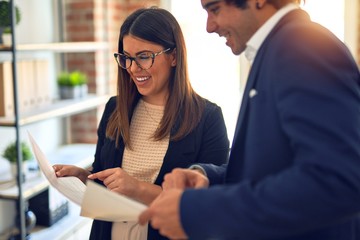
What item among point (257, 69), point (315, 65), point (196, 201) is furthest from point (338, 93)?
point (196, 201)

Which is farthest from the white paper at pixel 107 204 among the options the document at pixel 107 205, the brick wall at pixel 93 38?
the brick wall at pixel 93 38

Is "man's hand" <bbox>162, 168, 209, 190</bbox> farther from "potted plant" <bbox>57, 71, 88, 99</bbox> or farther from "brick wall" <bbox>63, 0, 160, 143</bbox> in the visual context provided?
"brick wall" <bbox>63, 0, 160, 143</bbox>

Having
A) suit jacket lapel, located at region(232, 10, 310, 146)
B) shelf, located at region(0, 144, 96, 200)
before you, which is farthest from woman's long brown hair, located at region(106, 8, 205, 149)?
shelf, located at region(0, 144, 96, 200)

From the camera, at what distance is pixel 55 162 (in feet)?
10.4

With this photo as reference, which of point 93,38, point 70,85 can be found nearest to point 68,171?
point 70,85

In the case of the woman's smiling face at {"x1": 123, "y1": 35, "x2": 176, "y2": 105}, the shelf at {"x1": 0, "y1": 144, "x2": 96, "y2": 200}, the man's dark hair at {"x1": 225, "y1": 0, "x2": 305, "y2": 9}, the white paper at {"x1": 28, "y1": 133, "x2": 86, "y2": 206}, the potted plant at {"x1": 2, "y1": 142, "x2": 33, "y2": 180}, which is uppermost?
the man's dark hair at {"x1": 225, "y1": 0, "x2": 305, "y2": 9}

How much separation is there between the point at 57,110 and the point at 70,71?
84 centimetres

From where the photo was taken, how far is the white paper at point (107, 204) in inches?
39.7

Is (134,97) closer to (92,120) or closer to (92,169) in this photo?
(92,169)

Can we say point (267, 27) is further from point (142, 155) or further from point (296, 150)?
point (142, 155)

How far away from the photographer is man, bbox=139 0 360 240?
737mm

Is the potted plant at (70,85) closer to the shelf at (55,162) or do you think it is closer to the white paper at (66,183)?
the shelf at (55,162)

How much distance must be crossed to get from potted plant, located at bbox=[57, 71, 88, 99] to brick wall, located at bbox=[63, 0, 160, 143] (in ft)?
0.90

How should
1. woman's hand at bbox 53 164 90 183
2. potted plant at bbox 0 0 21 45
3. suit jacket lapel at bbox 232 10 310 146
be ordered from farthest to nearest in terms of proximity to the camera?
potted plant at bbox 0 0 21 45
woman's hand at bbox 53 164 90 183
suit jacket lapel at bbox 232 10 310 146
